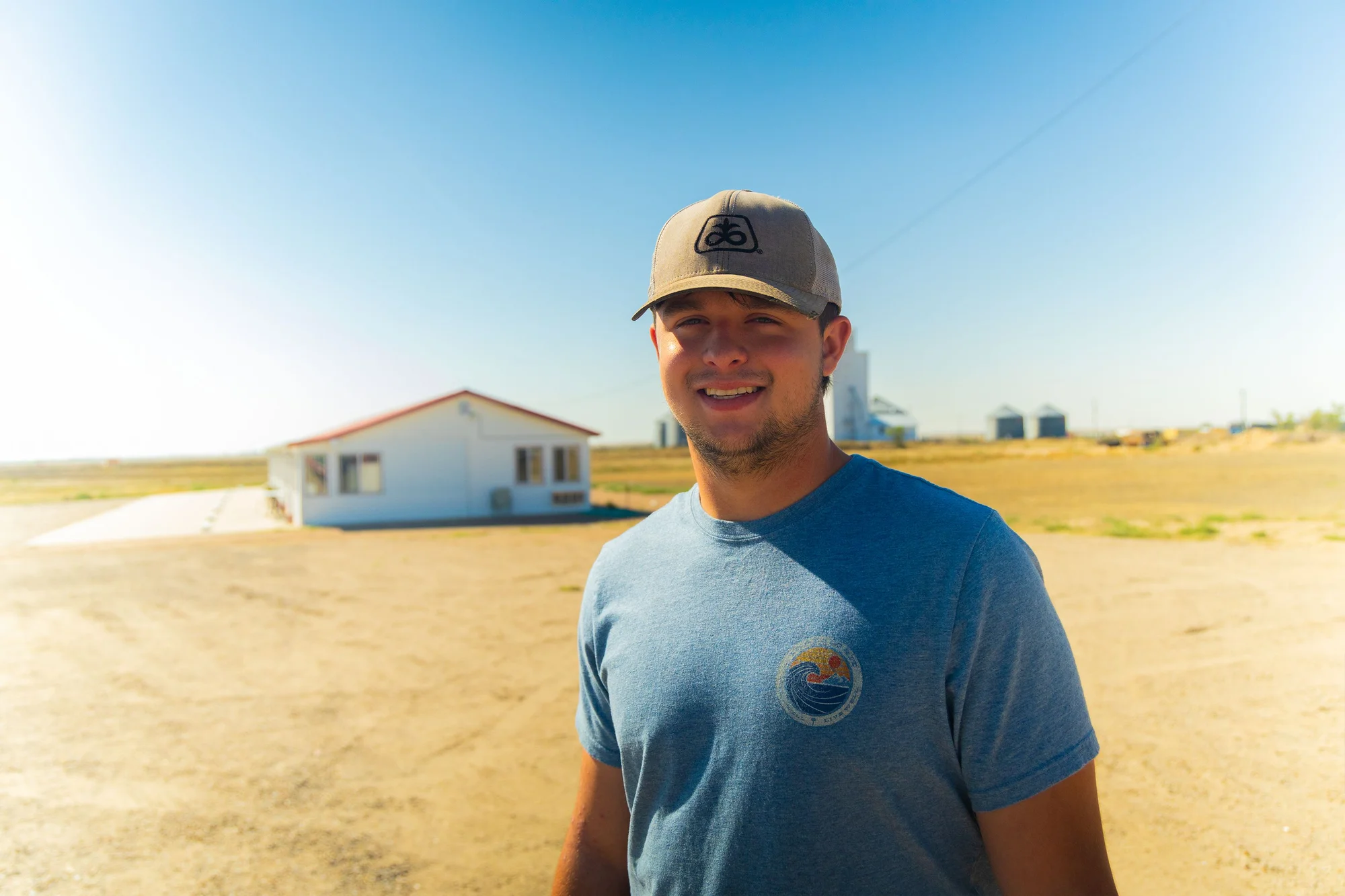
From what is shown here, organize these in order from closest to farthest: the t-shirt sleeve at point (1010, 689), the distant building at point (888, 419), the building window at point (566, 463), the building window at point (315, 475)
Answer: the t-shirt sleeve at point (1010, 689) < the building window at point (315, 475) < the building window at point (566, 463) < the distant building at point (888, 419)

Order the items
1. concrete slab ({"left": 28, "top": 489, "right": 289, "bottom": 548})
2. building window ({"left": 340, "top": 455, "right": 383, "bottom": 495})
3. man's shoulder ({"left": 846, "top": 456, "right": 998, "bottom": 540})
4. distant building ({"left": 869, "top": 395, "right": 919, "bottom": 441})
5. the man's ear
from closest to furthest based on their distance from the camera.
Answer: man's shoulder ({"left": 846, "top": 456, "right": 998, "bottom": 540}) → the man's ear → concrete slab ({"left": 28, "top": 489, "right": 289, "bottom": 548}) → building window ({"left": 340, "top": 455, "right": 383, "bottom": 495}) → distant building ({"left": 869, "top": 395, "right": 919, "bottom": 441})

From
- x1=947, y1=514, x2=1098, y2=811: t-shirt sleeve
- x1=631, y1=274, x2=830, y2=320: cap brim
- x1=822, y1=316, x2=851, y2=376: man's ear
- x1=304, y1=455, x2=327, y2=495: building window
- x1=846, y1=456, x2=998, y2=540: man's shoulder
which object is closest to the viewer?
x1=947, y1=514, x2=1098, y2=811: t-shirt sleeve

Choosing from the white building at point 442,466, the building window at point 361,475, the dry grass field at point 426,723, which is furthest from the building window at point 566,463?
the dry grass field at point 426,723

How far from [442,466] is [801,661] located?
889 inches

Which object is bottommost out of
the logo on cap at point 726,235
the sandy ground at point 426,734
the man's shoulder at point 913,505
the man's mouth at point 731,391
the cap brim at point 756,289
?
the sandy ground at point 426,734

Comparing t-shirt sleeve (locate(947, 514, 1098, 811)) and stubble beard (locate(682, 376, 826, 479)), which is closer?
t-shirt sleeve (locate(947, 514, 1098, 811))

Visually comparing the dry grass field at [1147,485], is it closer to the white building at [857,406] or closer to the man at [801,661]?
the man at [801,661]

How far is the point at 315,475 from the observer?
2217 cm

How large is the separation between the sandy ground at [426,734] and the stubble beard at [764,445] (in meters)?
3.09

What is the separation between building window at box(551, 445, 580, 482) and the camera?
2416cm

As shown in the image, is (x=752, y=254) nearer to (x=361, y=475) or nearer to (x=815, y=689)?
(x=815, y=689)

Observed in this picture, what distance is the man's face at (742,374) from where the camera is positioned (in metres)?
1.50

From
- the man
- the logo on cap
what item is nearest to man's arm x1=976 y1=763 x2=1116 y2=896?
the man

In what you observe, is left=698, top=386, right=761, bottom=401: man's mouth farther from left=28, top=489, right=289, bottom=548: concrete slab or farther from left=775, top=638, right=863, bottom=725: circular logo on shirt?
left=28, top=489, right=289, bottom=548: concrete slab
